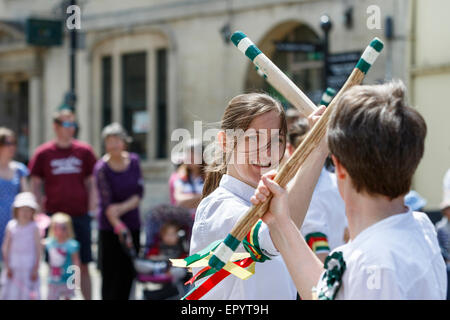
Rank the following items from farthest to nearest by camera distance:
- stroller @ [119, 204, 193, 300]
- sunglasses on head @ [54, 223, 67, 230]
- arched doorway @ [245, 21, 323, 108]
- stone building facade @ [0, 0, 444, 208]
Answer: arched doorway @ [245, 21, 323, 108]
stone building facade @ [0, 0, 444, 208]
sunglasses on head @ [54, 223, 67, 230]
stroller @ [119, 204, 193, 300]

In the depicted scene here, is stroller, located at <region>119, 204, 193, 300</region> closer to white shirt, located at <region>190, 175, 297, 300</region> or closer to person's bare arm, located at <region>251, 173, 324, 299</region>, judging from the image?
white shirt, located at <region>190, 175, 297, 300</region>

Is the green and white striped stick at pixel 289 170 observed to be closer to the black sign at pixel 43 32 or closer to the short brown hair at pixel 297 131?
the short brown hair at pixel 297 131

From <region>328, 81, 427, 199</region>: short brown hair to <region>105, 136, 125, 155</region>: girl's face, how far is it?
218 inches

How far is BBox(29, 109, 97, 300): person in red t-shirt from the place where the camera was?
7.26 meters

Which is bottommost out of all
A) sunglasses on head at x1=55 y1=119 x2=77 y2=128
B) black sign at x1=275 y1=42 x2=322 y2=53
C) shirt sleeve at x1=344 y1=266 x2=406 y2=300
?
shirt sleeve at x1=344 y1=266 x2=406 y2=300

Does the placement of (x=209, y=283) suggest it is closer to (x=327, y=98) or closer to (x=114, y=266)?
(x=327, y=98)

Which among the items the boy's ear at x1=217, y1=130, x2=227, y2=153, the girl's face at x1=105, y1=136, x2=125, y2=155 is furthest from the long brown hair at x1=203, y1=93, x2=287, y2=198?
the girl's face at x1=105, y1=136, x2=125, y2=155

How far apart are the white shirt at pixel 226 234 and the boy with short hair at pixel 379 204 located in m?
0.65

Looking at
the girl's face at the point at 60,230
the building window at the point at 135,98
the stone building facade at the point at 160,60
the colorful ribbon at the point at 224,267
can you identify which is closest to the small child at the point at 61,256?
the girl's face at the point at 60,230

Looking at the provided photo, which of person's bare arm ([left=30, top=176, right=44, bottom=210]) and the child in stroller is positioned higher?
person's bare arm ([left=30, top=176, right=44, bottom=210])

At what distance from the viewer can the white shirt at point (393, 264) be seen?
5.71ft

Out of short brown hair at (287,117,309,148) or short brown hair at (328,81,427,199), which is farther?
short brown hair at (287,117,309,148)

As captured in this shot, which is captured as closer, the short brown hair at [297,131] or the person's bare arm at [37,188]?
the short brown hair at [297,131]

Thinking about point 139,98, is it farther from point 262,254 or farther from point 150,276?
point 262,254
